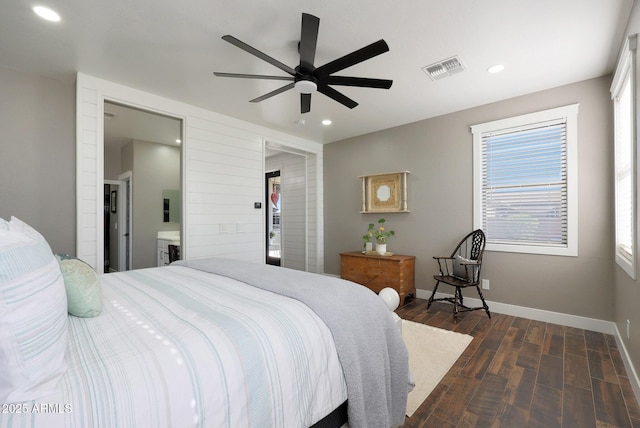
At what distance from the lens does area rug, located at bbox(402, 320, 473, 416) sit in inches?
76.1

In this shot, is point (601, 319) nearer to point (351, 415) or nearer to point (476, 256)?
point (476, 256)

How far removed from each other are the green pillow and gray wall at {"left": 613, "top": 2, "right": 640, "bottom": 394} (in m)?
3.07

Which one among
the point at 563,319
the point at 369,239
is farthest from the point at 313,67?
the point at 563,319

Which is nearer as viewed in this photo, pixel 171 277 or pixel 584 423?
pixel 584 423

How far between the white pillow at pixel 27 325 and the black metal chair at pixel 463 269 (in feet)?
10.8

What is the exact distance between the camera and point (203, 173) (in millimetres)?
3713

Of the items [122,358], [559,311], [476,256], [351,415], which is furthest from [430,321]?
[122,358]

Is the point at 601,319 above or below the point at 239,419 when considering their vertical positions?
below

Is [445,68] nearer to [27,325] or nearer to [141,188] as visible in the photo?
[27,325]

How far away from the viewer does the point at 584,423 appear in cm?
163

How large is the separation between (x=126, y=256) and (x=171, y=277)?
4.36m

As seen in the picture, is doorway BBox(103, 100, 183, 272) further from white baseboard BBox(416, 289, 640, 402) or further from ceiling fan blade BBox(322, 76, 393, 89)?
white baseboard BBox(416, 289, 640, 402)

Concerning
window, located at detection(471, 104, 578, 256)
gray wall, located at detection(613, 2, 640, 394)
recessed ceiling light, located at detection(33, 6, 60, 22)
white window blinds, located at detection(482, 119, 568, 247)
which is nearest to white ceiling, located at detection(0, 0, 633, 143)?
recessed ceiling light, located at detection(33, 6, 60, 22)

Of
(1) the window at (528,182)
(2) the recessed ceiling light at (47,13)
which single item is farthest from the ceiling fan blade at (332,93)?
(1) the window at (528,182)
